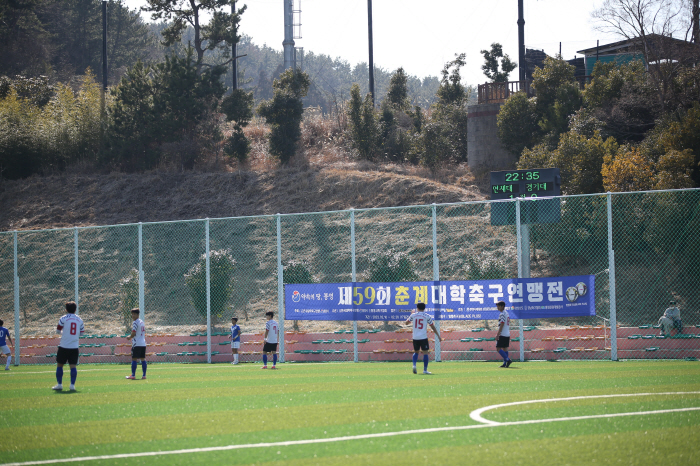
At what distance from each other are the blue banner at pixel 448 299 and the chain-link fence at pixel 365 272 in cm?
58

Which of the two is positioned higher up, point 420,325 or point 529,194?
point 529,194

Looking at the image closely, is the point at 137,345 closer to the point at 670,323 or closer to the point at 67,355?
the point at 67,355

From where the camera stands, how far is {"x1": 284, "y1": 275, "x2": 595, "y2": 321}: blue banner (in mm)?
16297

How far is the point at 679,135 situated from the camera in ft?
82.8

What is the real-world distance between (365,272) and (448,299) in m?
10.1

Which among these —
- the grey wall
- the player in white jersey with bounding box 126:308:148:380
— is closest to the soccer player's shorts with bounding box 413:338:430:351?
the player in white jersey with bounding box 126:308:148:380

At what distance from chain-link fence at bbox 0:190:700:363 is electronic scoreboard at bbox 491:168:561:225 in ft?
0.19

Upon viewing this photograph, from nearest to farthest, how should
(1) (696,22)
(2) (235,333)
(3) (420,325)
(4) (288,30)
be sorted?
(3) (420,325)
(2) (235,333)
(1) (696,22)
(4) (288,30)

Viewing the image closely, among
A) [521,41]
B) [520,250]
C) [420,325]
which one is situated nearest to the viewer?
[420,325]

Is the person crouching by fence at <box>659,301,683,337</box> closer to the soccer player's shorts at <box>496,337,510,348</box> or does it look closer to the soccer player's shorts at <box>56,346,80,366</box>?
the soccer player's shorts at <box>496,337,510,348</box>

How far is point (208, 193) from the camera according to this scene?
37.9m

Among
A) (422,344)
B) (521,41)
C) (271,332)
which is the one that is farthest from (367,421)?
(521,41)

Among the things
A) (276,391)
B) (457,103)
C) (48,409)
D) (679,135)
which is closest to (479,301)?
(276,391)

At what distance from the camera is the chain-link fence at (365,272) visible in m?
18.5
